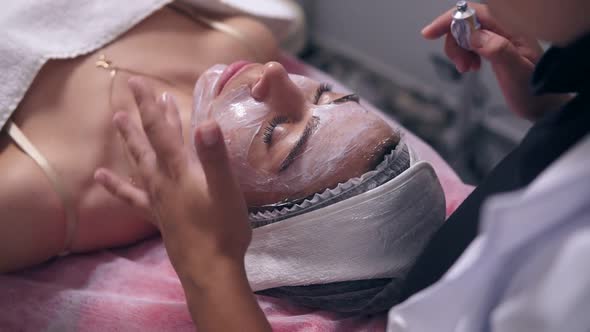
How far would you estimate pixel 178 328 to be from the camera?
0.93 m

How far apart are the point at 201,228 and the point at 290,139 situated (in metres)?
0.23

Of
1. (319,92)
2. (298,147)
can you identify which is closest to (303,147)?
(298,147)

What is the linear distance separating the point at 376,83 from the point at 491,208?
1510mm

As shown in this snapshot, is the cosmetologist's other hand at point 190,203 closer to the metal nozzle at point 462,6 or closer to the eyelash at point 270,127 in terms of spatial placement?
the eyelash at point 270,127

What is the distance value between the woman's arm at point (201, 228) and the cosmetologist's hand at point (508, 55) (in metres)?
0.47

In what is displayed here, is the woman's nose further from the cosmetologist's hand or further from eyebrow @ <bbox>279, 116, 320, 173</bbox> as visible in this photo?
the cosmetologist's hand

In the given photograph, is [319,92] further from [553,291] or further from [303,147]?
[553,291]

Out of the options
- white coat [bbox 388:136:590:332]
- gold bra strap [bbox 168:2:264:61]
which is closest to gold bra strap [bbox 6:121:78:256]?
gold bra strap [bbox 168:2:264:61]

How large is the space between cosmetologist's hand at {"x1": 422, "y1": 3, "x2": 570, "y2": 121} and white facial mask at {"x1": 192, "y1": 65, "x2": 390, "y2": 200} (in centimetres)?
19

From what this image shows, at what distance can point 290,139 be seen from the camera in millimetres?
872

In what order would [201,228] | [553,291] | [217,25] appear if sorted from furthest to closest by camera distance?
1. [217,25]
2. [201,228]
3. [553,291]

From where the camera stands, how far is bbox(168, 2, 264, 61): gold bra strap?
125cm

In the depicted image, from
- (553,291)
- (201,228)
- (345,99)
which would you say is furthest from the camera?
(345,99)

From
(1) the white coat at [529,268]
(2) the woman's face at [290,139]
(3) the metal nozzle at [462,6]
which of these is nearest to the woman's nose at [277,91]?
(2) the woman's face at [290,139]
